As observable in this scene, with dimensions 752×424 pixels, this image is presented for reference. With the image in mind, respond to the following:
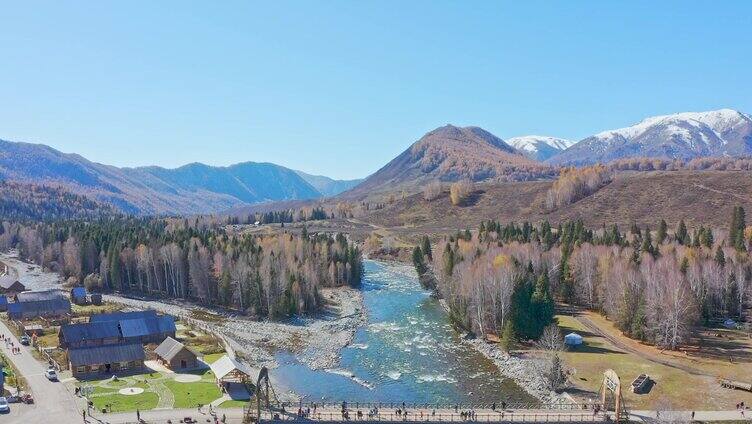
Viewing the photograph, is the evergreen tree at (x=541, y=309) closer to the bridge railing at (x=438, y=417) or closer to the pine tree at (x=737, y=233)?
the bridge railing at (x=438, y=417)

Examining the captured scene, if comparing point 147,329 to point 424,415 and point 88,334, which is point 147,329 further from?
point 424,415

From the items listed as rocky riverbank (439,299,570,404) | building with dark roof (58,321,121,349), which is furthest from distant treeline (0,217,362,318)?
rocky riverbank (439,299,570,404)

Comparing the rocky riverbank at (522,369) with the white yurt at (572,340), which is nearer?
the rocky riverbank at (522,369)

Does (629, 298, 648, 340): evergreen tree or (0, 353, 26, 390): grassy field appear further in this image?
(629, 298, 648, 340): evergreen tree

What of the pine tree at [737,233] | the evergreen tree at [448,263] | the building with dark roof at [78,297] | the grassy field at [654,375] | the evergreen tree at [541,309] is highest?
the pine tree at [737,233]

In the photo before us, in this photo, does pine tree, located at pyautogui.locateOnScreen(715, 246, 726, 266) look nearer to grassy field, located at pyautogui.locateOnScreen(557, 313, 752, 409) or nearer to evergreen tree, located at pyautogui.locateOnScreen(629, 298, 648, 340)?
evergreen tree, located at pyautogui.locateOnScreen(629, 298, 648, 340)

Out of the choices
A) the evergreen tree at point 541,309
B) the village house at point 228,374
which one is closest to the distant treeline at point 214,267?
the village house at point 228,374

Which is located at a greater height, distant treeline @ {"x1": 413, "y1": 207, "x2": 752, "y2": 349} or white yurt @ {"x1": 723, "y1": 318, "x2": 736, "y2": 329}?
distant treeline @ {"x1": 413, "y1": 207, "x2": 752, "y2": 349}
